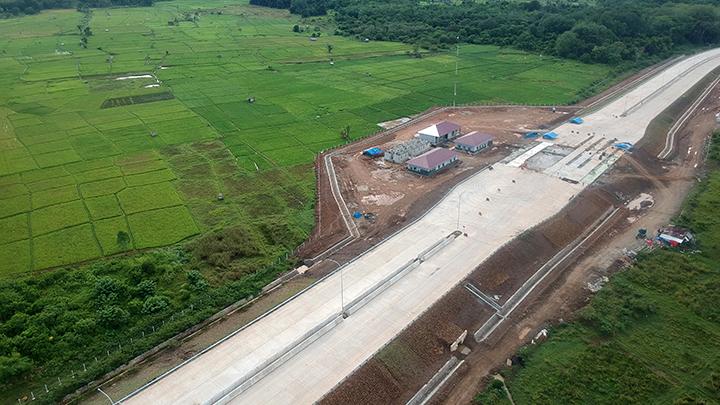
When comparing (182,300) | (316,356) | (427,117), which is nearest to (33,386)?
(182,300)

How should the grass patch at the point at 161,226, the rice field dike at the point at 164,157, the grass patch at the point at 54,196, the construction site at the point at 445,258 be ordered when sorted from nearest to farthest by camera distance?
the construction site at the point at 445,258, the rice field dike at the point at 164,157, the grass patch at the point at 161,226, the grass patch at the point at 54,196

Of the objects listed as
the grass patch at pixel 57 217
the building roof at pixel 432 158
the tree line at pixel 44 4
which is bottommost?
the grass patch at pixel 57 217

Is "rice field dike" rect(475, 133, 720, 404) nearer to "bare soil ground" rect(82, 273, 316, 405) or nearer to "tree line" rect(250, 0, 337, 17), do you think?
"bare soil ground" rect(82, 273, 316, 405)

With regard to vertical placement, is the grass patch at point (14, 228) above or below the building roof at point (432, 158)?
below

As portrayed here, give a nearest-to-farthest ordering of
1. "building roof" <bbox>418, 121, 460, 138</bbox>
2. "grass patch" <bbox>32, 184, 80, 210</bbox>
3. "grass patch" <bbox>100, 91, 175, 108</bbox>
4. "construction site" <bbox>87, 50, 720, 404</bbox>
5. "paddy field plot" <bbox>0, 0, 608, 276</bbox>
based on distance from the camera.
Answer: "construction site" <bbox>87, 50, 720, 404</bbox>, "paddy field plot" <bbox>0, 0, 608, 276</bbox>, "grass patch" <bbox>32, 184, 80, 210</bbox>, "building roof" <bbox>418, 121, 460, 138</bbox>, "grass patch" <bbox>100, 91, 175, 108</bbox>

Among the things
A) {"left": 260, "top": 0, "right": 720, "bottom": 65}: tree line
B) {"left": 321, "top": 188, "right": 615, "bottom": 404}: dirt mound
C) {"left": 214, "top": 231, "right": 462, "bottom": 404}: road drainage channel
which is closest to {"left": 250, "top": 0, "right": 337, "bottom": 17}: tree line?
{"left": 260, "top": 0, "right": 720, "bottom": 65}: tree line

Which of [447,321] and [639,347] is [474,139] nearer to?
[447,321]

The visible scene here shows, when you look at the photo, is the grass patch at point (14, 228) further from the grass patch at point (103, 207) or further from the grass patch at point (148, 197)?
the grass patch at point (148, 197)

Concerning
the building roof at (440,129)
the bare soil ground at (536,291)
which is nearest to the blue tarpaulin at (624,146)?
the bare soil ground at (536,291)
